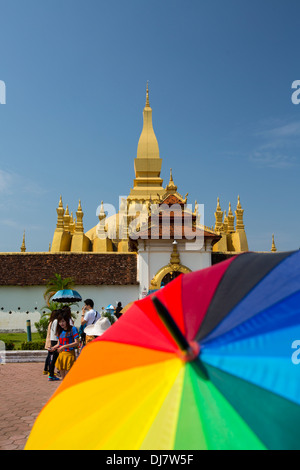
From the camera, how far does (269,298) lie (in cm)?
209

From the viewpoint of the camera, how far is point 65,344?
7594 millimetres

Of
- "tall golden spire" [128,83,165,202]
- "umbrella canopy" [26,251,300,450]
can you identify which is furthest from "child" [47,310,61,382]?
"tall golden spire" [128,83,165,202]

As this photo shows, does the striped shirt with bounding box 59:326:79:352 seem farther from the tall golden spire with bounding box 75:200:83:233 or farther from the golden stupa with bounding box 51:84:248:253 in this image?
the tall golden spire with bounding box 75:200:83:233

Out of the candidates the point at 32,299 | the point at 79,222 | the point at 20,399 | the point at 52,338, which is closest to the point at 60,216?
the point at 79,222

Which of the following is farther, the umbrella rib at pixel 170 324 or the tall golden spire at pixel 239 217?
the tall golden spire at pixel 239 217

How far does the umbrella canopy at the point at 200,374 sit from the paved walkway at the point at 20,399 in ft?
12.3

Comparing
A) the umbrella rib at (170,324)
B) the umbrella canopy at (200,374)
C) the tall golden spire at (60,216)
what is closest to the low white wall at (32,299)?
the tall golden spire at (60,216)

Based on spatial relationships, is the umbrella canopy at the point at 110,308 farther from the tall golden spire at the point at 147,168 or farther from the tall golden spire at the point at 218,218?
the tall golden spire at the point at 147,168

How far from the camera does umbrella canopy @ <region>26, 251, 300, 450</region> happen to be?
172 centimetres

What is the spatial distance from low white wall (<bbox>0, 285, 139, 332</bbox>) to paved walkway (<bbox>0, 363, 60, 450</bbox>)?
10079 mm

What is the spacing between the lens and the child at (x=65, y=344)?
7.39 meters

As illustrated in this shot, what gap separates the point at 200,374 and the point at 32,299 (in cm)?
2195

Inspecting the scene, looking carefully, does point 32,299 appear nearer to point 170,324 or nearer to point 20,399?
point 20,399
